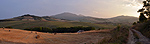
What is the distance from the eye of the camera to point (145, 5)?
3447cm

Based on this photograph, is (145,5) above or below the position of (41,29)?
above

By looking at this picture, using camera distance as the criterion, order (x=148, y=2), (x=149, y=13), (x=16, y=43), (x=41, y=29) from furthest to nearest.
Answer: (x=41, y=29) < (x=149, y=13) < (x=148, y=2) < (x=16, y=43)

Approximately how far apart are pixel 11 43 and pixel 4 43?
118 cm

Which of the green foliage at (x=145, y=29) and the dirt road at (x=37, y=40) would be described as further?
the dirt road at (x=37, y=40)

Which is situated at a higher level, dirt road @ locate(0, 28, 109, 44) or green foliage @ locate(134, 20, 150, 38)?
green foliage @ locate(134, 20, 150, 38)

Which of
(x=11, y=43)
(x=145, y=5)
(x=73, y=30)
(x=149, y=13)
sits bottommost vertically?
(x=73, y=30)

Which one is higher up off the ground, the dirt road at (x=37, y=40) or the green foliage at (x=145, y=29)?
the green foliage at (x=145, y=29)

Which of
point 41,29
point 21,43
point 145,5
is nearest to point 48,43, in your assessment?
point 21,43

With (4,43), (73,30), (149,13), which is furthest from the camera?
(73,30)

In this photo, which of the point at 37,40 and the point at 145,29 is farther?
the point at 145,29

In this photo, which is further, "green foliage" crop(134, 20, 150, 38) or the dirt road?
the dirt road

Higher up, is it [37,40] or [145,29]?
[145,29]

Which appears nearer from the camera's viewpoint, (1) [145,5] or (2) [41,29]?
(1) [145,5]

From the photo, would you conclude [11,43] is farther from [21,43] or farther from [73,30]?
[73,30]
